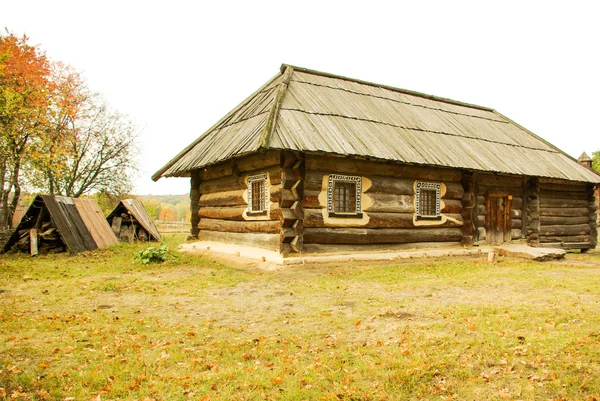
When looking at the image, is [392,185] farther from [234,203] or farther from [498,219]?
[498,219]

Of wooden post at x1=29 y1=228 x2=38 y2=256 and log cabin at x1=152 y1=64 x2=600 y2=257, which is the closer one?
log cabin at x1=152 y1=64 x2=600 y2=257

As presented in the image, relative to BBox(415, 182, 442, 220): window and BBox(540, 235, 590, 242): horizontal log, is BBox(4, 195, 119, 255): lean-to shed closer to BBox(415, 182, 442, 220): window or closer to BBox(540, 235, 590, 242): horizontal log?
BBox(415, 182, 442, 220): window

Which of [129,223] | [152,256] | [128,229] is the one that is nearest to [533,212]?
[152,256]

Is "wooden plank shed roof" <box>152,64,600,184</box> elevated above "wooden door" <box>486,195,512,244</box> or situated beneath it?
elevated above

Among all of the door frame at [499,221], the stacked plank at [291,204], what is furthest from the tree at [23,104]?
the door frame at [499,221]

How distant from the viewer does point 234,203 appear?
12.8 meters

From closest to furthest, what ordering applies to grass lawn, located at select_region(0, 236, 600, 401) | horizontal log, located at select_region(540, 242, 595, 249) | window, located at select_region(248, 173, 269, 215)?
grass lawn, located at select_region(0, 236, 600, 401)
window, located at select_region(248, 173, 269, 215)
horizontal log, located at select_region(540, 242, 595, 249)

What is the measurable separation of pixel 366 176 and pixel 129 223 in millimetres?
12158

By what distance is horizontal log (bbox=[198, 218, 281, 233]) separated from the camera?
11.1 meters

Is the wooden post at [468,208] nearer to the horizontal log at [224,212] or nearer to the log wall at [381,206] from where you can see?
the log wall at [381,206]

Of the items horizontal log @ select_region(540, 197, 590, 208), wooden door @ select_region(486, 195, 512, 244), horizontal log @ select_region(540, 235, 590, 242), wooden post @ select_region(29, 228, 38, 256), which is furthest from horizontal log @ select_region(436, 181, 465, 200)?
wooden post @ select_region(29, 228, 38, 256)

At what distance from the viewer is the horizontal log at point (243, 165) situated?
10.9 metres

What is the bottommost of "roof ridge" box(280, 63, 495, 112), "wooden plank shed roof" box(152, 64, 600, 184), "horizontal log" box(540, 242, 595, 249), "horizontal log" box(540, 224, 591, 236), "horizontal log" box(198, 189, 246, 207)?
"horizontal log" box(540, 242, 595, 249)

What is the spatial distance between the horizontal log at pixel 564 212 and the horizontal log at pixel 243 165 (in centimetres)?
1087
